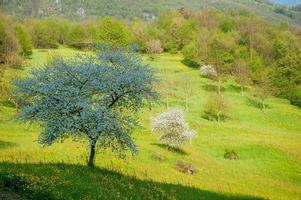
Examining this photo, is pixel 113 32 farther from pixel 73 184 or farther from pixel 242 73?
pixel 73 184

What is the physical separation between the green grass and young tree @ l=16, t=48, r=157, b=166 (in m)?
2.53

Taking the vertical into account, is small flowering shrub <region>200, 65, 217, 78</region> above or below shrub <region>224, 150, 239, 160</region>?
below

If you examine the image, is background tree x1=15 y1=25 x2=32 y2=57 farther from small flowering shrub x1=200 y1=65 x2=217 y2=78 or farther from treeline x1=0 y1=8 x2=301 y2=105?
small flowering shrub x1=200 y1=65 x2=217 y2=78

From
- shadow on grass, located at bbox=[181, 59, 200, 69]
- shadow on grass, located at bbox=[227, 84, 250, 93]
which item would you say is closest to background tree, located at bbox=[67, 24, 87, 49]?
shadow on grass, located at bbox=[181, 59, 200, 69]

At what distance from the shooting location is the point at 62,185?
21125 millimetres

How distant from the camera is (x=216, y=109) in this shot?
9444 cm

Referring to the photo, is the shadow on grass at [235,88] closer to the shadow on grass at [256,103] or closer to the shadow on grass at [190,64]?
the shadow on grass at [256,103]

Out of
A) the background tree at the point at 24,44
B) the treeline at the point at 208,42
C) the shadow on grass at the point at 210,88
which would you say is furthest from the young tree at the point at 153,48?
the background tree at the point at 24,44

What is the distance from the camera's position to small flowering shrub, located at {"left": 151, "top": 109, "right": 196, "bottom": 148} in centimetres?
6212

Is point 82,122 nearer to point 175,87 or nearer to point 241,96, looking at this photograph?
point 175,87

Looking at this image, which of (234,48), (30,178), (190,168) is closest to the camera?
(30,178)

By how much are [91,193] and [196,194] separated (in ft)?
40.3

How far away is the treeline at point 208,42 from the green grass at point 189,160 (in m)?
15.8

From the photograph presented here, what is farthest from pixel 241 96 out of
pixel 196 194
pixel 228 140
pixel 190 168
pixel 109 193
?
pixel 109 193
